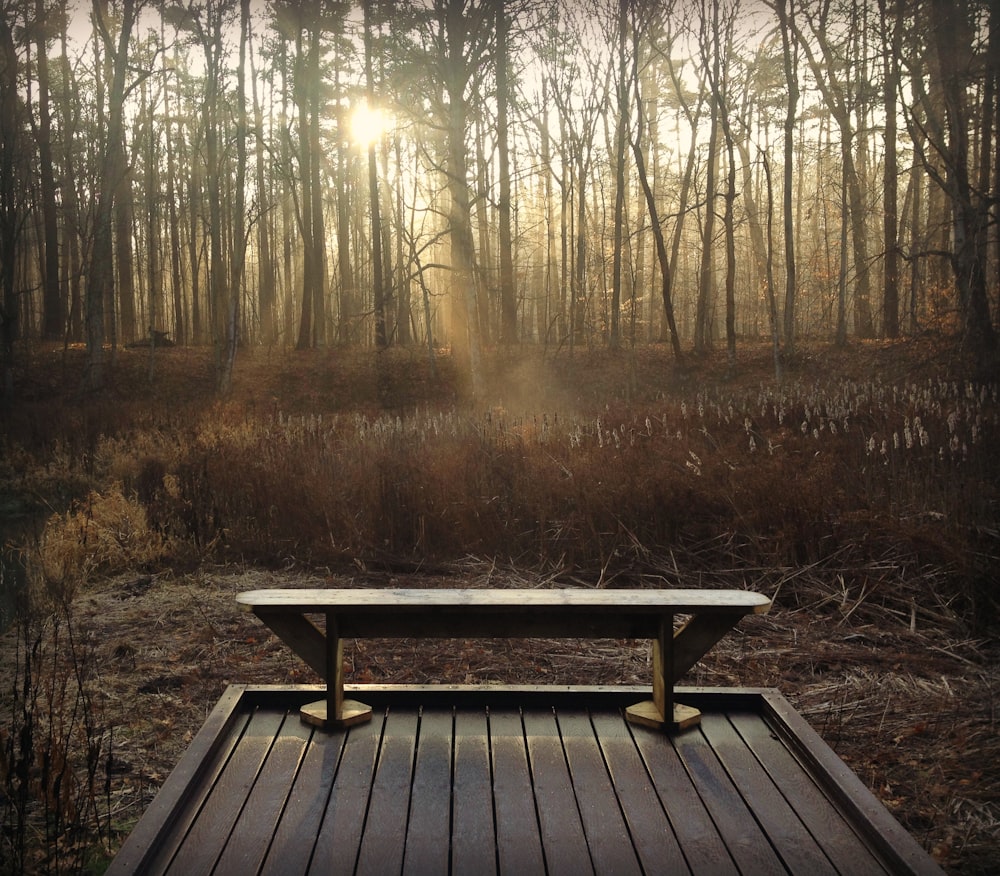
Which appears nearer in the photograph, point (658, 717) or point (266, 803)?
point (266, 803)

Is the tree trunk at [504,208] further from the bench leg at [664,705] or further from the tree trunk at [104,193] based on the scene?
the bench leg at [664,705]

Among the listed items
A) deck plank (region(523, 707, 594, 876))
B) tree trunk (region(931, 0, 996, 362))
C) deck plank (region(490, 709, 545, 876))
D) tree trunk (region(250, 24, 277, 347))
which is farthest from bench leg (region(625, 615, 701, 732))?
tree trunk (region(250, 24, 277, 347))

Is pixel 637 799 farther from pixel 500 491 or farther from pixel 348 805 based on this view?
pixel 500 491

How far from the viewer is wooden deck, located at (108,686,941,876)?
2.19 metres

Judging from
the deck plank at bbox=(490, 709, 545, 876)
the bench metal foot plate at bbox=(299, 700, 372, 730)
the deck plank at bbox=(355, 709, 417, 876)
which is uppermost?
the bench metal foot plate at bbox=(299, 700, 372, 730)

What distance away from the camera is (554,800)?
2.50 metres

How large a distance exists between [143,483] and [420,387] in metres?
10.7

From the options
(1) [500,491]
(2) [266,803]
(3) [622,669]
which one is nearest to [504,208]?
(1) [500,491]

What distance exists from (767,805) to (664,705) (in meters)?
0.58

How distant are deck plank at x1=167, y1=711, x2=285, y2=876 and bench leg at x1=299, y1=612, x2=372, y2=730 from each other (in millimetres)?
145

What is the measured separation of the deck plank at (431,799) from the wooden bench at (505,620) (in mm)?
303

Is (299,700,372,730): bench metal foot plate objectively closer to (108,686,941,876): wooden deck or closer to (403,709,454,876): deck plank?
(108,686,941,876): wooden deck

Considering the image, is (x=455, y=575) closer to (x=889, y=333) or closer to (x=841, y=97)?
(x=889, y=333)

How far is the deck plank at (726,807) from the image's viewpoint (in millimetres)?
2195
